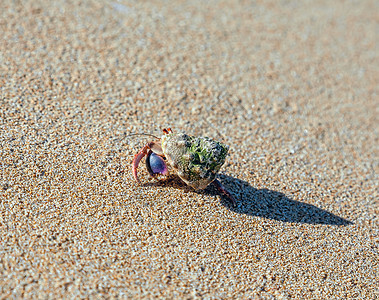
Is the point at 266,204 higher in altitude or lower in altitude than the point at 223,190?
lower

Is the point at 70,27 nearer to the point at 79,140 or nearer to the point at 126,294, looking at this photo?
the point at 79,140

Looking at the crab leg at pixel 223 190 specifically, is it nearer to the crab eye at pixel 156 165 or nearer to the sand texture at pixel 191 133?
the sand texture at pixel 191 133

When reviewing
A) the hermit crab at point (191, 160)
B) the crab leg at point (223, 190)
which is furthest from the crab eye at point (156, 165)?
the crab leg at point (223, 190)

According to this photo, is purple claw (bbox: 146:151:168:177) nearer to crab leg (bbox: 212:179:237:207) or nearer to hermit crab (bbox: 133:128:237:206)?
hermit crab (bbox: 133:128:237:206)

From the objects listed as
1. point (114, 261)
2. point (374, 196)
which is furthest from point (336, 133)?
point (114, 261)

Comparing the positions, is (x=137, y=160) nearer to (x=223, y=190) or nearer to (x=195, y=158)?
(x=195, y=158)

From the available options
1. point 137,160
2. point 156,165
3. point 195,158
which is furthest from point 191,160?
point 137,160

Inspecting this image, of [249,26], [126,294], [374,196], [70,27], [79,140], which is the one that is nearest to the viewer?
[126,294]

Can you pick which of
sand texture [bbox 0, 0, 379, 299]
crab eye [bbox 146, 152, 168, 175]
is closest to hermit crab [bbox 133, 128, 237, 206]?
crab eye [bbox 146, 152, 168, 175]
